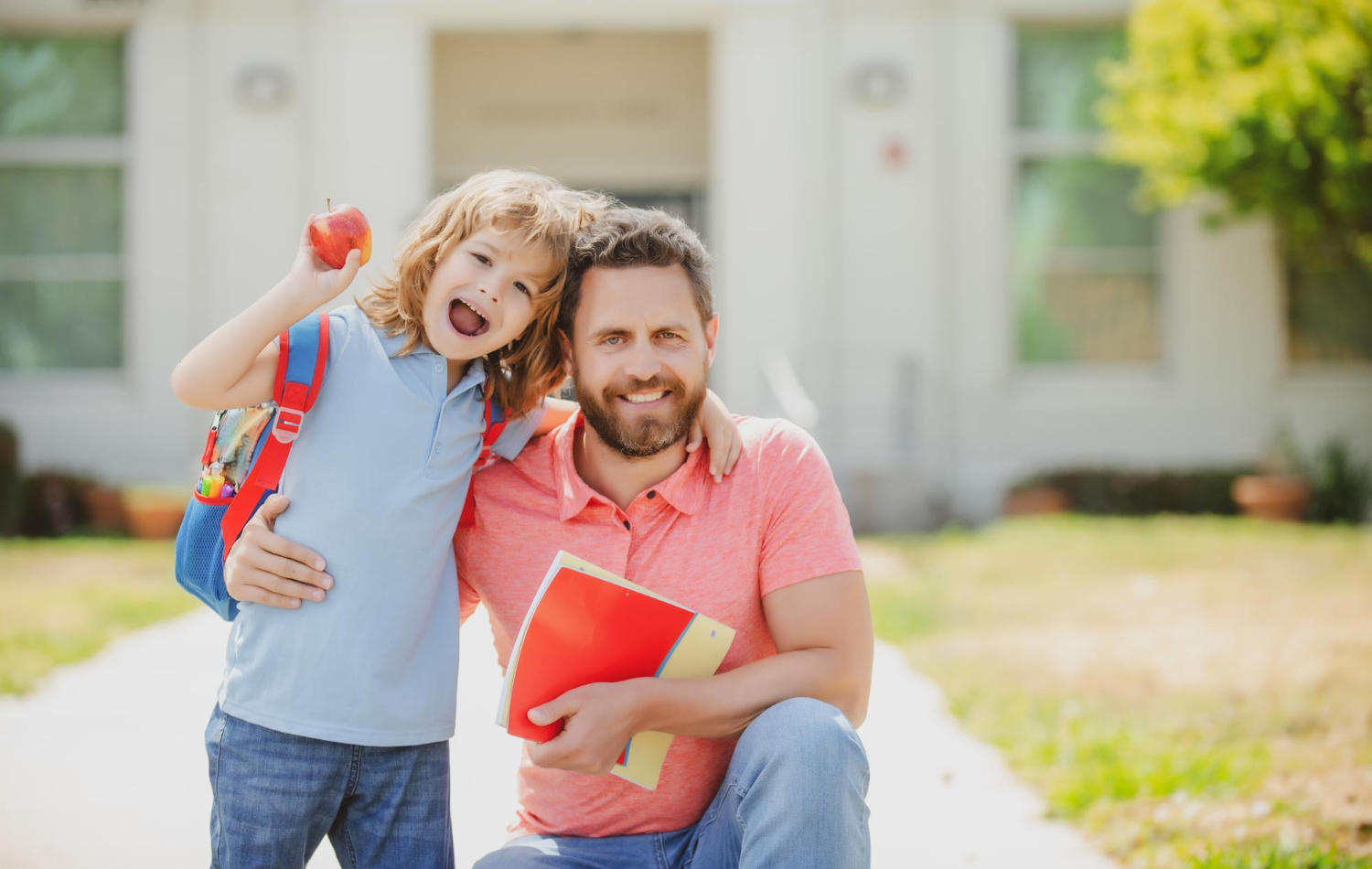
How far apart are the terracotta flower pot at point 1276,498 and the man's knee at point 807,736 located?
8.51m

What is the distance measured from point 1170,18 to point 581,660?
27.5ft

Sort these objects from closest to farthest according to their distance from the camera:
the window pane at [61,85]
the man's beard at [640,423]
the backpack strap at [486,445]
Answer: the man's beard at [640,423] < the backpack strap at [486,445] < the window pane at [61,85]

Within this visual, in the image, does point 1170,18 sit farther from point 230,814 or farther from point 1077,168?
point 230,814

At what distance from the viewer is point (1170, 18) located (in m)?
8.69

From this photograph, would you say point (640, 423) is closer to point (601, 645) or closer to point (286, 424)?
point (601, 645)

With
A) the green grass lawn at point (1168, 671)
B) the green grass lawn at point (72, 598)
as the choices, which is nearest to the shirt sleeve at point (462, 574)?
the green grass lawn at point (1168, 671)

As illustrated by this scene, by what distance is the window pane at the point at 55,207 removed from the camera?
10.2 metres

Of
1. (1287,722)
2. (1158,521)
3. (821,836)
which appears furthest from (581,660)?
(1158,521)

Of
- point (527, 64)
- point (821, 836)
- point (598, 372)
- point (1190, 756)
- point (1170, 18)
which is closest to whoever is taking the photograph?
point (821, 836)

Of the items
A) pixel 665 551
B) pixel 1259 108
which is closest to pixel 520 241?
pixel 665 551

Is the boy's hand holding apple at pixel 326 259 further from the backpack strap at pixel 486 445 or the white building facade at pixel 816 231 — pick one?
the white building facade at pixel 816 231

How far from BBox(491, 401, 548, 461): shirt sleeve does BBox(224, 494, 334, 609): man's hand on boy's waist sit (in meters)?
0.43

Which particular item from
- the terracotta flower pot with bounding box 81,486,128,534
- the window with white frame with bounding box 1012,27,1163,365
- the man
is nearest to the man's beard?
the man

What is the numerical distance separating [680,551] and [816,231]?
319 inches
